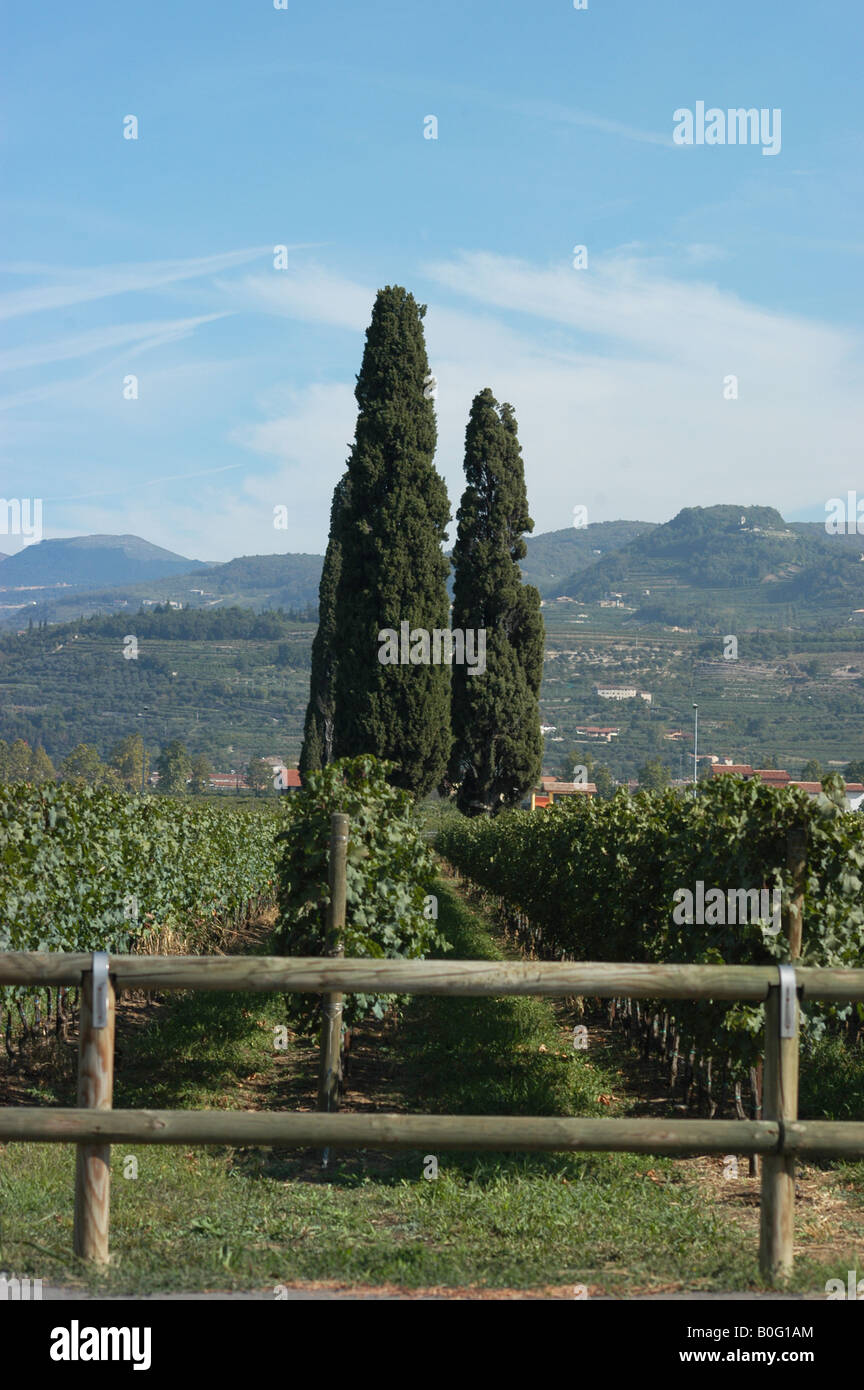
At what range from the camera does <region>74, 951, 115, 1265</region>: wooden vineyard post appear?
13.2ft

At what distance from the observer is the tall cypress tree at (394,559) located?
26.2 meters

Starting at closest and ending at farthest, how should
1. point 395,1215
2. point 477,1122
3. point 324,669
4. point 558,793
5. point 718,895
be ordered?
point 477,1122, point 395,1215, point 718,895, point 324,669, point 558,793

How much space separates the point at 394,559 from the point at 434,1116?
2290cm

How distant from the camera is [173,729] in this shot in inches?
6186

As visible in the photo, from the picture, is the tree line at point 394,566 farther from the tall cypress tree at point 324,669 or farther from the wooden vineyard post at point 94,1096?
the wooden vineyard post at point 94,1096

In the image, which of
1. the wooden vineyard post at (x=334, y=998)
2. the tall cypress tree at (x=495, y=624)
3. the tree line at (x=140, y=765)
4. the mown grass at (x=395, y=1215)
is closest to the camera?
the mown grass at (x=395, y=1215)

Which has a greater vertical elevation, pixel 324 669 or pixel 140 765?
pixel 324 669

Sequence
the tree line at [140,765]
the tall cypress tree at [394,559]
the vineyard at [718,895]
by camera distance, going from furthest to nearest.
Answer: the tree line at [140,765] < the tall cypress tree at [394,559] < the vineyard at [718,895]

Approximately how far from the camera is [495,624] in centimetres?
3312

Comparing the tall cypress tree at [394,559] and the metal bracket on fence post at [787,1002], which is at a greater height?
the tall cypress tree at [394,559]

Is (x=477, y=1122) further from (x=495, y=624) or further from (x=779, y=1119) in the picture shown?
(x=495, y=624)

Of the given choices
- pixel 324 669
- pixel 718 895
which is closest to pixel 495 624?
pixel 324 669

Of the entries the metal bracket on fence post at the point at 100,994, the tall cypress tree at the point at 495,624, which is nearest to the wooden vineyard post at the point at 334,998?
the metal bracket on fence post at the point at 100,994

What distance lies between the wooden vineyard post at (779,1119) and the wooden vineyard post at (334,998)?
317 cm
